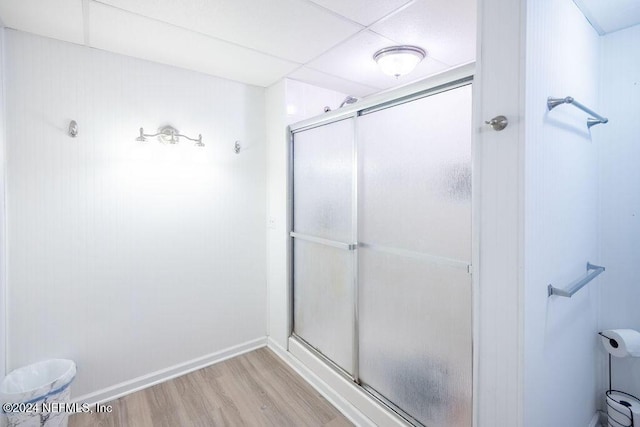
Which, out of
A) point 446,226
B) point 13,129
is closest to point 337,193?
point 446,226

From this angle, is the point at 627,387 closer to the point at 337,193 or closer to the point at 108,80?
the point at 337,193

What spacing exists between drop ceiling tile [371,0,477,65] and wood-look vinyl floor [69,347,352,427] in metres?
2.24

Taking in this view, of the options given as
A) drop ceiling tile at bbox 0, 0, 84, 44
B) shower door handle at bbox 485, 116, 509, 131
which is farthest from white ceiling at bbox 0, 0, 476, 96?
shower door handle at bbox 485, 116, 509, 131

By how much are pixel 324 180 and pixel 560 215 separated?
4.25 ft

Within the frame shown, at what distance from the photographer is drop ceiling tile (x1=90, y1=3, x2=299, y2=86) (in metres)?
1.58

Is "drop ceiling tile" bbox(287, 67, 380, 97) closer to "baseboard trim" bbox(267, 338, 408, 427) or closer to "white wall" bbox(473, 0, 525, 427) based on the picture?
"white wall" bbox(473, 0, 525, 427)

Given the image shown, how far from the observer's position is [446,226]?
53.3 inches

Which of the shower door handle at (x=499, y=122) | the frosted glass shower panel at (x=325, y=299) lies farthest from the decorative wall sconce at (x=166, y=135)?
the shower door handle at (x=499, y=122)

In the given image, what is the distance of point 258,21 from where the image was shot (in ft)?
5.16

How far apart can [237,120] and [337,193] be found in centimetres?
109

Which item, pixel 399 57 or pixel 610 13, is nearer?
pixel 610 13

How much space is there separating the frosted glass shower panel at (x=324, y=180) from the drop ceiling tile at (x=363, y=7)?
54cm

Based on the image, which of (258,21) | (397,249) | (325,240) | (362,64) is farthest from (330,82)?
(397,249)

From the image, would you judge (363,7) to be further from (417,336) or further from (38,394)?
(38,394)
